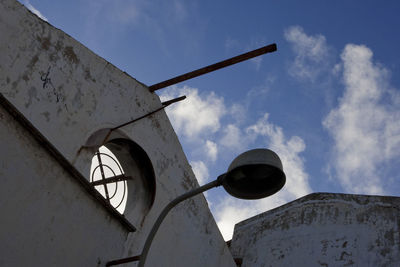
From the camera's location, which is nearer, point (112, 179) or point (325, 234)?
point (112, 179)

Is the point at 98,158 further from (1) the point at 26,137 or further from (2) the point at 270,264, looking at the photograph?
(2) the point at 270,264

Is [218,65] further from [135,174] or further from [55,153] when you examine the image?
[55,153]

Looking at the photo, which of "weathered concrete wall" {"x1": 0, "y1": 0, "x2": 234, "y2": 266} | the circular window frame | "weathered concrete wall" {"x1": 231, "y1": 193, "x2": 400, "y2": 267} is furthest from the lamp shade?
"weathered concrete wall" {"x1": 231, "y1": 193, "x2": 400, "y2": 267}

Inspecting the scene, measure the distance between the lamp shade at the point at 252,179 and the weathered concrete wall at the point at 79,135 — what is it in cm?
132

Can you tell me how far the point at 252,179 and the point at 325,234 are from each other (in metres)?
6.77

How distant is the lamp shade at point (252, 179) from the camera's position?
407cm

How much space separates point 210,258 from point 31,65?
462cm

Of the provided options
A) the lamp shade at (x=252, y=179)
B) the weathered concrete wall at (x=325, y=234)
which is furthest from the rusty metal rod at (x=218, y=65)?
the weathered concrete wall at (x=325, y=234)

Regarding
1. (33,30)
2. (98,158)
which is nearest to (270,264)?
(98,158)

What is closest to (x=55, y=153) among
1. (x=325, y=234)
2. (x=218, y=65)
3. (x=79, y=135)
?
(x=79, y=135)

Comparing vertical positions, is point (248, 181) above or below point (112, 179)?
below

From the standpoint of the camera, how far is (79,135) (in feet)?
19.6

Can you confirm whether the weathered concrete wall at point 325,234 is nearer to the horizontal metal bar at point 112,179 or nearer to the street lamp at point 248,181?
the horizontal metal bar at point 112,179

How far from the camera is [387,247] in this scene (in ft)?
30.3
